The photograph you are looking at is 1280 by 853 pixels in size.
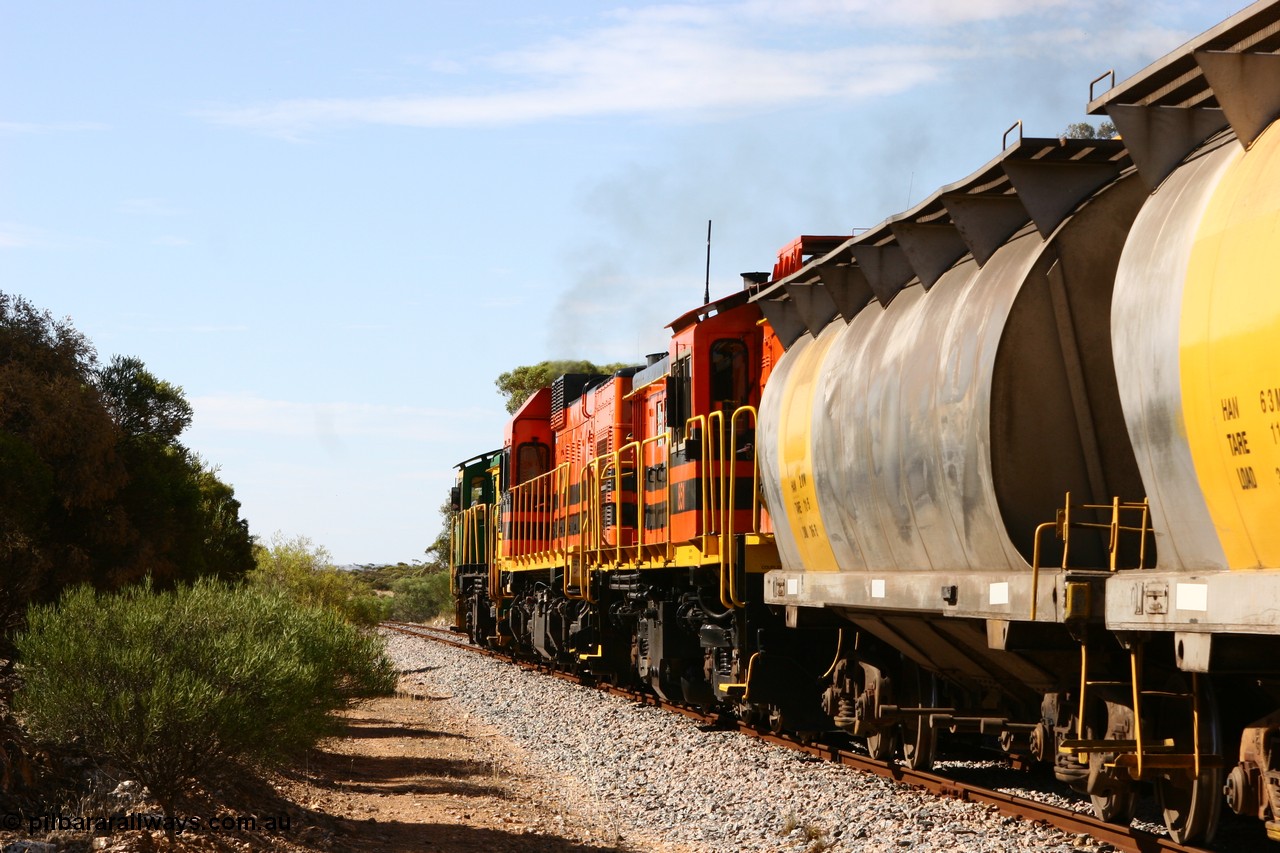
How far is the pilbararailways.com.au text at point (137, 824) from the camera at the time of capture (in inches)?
339

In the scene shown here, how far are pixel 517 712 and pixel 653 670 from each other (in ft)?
12.1

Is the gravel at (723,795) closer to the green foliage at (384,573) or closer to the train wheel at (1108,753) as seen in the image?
the train wheel at (1108,753)

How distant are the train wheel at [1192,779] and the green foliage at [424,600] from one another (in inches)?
2158

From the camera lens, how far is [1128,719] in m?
7.92

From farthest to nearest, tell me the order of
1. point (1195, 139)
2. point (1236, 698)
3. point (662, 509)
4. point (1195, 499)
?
1. point (662, 509)
2. point (1236, 698)
3. point (1195, 139)
4. point (1195, 499)

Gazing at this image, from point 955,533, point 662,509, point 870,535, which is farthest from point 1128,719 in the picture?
point 662,509

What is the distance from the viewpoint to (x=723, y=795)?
11984mm

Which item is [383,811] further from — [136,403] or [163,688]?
[136,403]

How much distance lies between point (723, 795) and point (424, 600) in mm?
53555

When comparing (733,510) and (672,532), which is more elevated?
(733,510)

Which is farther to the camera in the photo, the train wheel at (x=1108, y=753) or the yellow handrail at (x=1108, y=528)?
the train wheel at (x=1108, y=753)

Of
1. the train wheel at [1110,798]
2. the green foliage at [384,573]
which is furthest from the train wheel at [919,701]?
the green foliage at [384,573]

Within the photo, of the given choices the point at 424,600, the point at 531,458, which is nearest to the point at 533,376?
the point at 424,600

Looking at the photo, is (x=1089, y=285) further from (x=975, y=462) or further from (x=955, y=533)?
(x=955, y=533)
